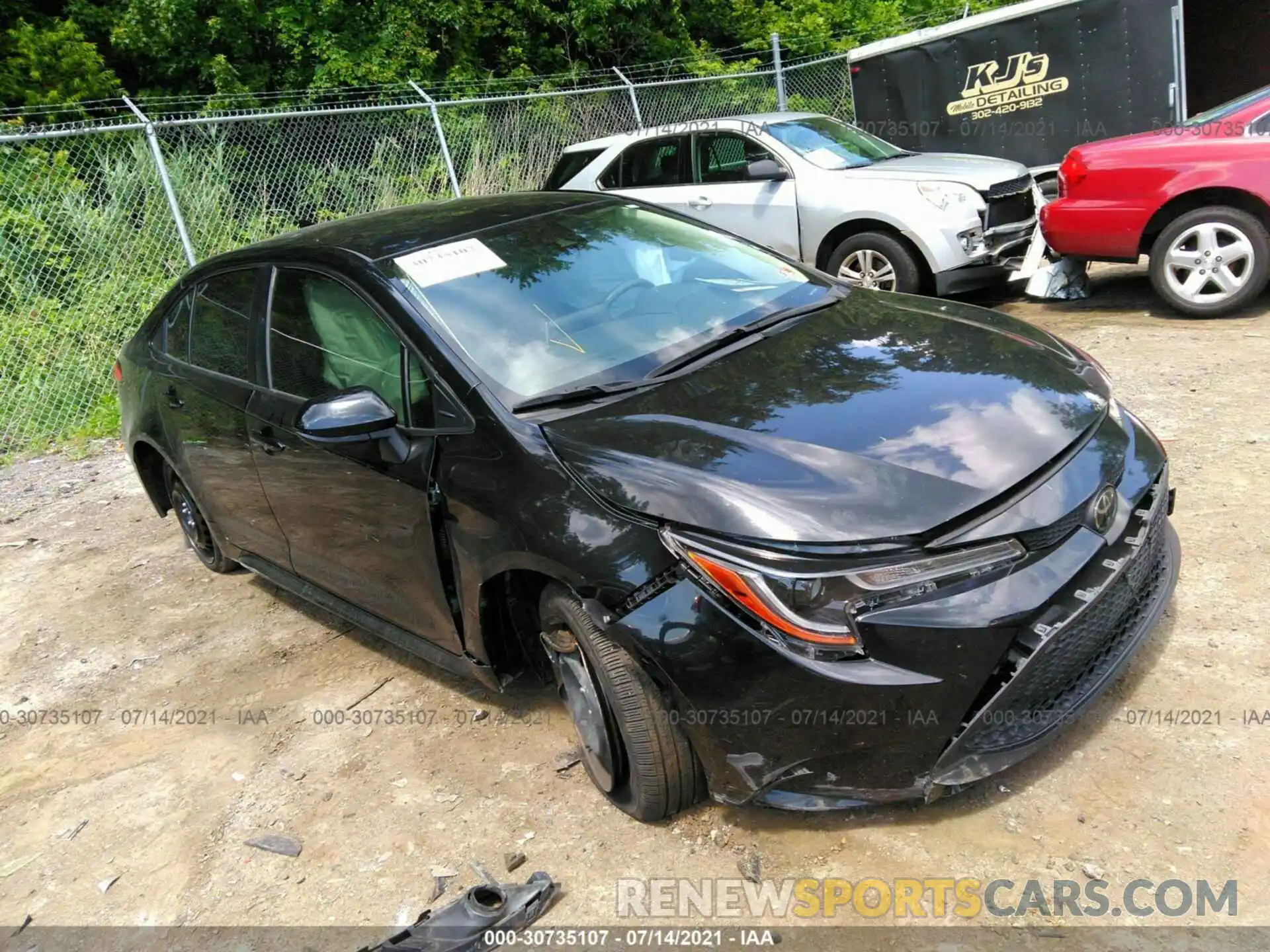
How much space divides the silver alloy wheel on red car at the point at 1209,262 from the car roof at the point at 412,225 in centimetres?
426

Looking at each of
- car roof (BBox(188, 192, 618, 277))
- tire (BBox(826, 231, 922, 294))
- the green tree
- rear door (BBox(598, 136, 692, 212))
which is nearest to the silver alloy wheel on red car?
tire (BBox(826, 231, 922, 294))

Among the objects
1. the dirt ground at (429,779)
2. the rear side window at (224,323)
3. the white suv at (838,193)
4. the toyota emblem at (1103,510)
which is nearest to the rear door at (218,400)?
the rear side window at (224,323)

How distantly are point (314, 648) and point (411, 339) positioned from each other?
68.6 inches

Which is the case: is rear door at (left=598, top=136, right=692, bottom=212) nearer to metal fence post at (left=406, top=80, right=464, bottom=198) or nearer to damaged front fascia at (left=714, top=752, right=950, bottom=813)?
metal fence post at (left=406, top=80, right=464, bottom=198)

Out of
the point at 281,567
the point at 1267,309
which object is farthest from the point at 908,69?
the point at 281,567

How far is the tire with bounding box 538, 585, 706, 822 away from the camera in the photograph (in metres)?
2.46

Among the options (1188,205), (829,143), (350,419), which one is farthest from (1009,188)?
(350,419)

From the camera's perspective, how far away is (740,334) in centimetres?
316

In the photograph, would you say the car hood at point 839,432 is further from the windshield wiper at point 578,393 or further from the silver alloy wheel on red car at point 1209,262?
the silver alloy wheel on red car at point 1209,262

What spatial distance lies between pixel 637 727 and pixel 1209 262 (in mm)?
5557

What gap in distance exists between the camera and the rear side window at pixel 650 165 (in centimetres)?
839

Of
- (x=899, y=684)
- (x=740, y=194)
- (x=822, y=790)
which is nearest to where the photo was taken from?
(x=899, y=684)

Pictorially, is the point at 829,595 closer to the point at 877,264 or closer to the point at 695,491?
the point at 695,491

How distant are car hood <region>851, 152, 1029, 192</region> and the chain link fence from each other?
5.12 meters
